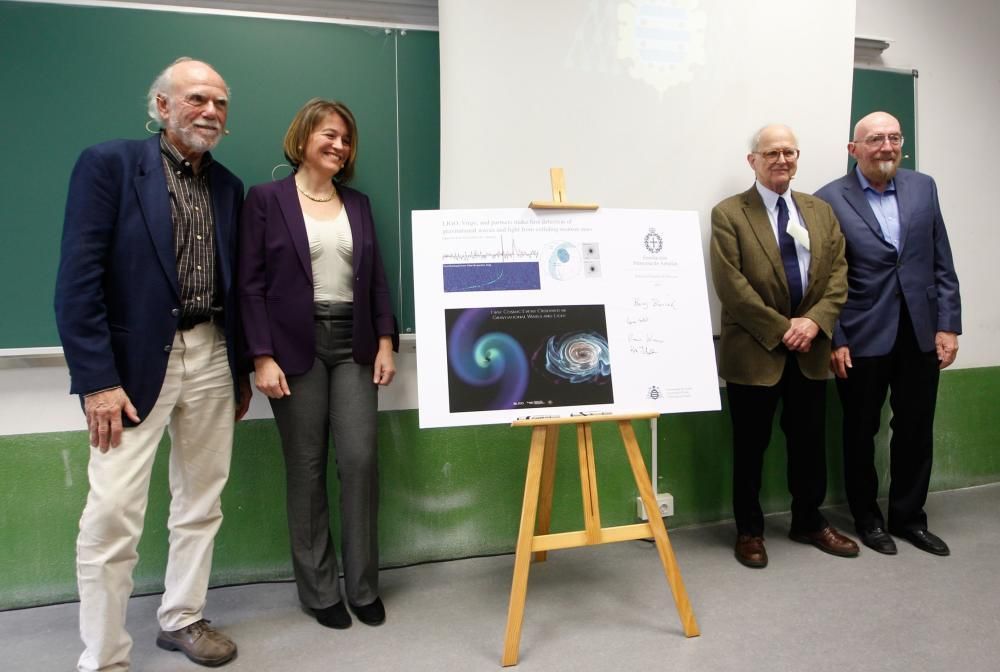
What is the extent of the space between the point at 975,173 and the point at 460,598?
10.6ft

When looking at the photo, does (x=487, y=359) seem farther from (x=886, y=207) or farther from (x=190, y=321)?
(x=886, y=207)

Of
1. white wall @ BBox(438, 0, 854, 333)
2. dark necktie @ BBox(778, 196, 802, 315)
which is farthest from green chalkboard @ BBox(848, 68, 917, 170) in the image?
dark necktie @ BBox(778, 196, 802, 315)

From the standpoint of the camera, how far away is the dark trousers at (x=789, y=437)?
7.82ft

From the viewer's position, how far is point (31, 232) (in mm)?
2074

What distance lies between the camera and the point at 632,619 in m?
1.97

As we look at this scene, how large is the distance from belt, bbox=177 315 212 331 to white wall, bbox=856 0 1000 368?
3193 mm

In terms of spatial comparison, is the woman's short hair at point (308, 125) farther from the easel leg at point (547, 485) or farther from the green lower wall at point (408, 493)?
the easel leg at point (547, 485)

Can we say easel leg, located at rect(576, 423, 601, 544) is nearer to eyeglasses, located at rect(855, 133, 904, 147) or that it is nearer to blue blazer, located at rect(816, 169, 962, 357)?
blue blazer, located at rect(816, 169, 962, 357)

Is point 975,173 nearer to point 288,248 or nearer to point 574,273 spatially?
point 574,273

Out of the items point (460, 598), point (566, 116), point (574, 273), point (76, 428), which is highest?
point (566, 116)

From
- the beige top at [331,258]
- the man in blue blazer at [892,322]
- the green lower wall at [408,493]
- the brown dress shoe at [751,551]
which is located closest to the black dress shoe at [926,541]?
the man in blue blazer at [892,322]

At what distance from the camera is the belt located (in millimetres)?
1727

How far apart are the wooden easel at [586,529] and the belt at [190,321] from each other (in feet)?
3.09

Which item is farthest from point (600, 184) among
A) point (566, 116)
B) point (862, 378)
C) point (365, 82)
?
point (862, 378)
